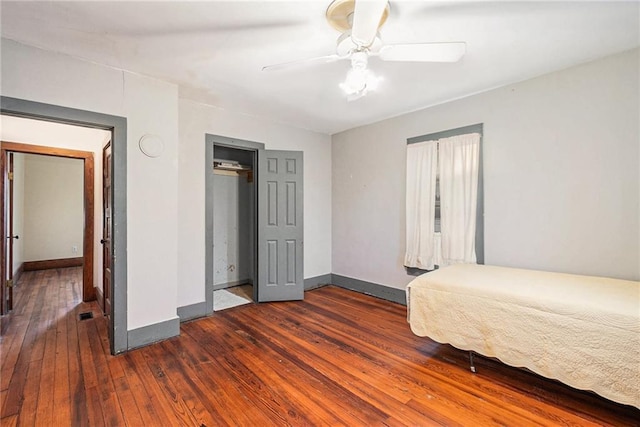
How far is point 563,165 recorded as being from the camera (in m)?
2.55

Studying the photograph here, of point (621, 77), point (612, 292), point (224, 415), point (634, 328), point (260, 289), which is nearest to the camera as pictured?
point (634, 328)

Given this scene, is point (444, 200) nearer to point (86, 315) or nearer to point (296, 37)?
point (296, 37)

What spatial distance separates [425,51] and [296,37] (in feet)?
3.01

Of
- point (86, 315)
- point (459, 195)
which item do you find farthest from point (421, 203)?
point (86, 315)

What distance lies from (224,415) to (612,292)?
2.69 meters

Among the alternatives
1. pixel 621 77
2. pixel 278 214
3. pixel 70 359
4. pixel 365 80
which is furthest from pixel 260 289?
pixel 621 77

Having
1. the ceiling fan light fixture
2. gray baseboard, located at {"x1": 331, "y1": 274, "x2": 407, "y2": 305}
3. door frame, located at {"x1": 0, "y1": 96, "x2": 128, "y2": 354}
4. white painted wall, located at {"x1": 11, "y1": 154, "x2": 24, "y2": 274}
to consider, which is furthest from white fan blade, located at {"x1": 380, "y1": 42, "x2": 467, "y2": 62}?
white painted wall, located at {"x1": 11, "y1": 154, "x2": 24, "y2": 274}

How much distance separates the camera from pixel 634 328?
1.54 m

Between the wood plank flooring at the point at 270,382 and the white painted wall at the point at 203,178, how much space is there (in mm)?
720

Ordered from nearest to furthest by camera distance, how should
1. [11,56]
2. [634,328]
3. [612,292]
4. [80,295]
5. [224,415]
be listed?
1. [634,328]
2. [224,415]
3. [612,292]
4. [11,56]
5. [80,295]

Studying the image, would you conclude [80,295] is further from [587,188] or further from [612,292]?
Result: [587,188]

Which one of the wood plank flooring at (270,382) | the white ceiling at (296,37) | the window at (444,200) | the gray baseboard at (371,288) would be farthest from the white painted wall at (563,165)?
the gray baseboard at (371,288)

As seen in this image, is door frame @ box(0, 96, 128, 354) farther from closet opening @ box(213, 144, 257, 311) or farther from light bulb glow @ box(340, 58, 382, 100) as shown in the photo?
light bulb glow @ box(340, 58, 382, 100)

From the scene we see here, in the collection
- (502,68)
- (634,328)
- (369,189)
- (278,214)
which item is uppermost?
(502,68)
